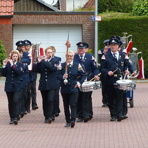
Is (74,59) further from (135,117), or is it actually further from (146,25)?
(146,25)

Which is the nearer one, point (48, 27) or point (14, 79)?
point (14, 79)

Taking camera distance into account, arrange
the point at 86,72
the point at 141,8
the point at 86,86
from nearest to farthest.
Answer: the point at 86,86
the point at 86,72
the point at 141,8

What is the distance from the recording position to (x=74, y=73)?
13.2 meters

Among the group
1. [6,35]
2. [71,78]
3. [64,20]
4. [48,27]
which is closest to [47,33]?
[48,27]

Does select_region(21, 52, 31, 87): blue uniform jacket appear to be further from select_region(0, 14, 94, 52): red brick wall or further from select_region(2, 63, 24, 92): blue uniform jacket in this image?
select_region(0, 14, 94, 52): red brick wall

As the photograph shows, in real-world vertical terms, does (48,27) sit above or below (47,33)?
above

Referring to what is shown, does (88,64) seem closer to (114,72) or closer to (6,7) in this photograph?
(114,72)

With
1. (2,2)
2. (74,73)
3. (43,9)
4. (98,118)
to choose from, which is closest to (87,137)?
(74,73)

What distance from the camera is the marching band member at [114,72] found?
13.9 meters

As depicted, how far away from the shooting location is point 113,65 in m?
14.0

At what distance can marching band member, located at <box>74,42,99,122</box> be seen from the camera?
14.0 meters

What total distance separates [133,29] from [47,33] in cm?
482

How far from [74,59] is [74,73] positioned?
1.11m

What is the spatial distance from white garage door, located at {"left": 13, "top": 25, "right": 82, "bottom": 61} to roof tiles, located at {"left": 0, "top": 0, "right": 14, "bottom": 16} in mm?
5279
